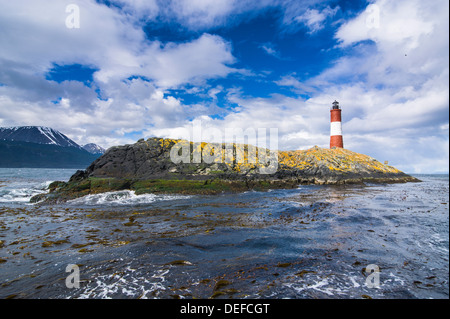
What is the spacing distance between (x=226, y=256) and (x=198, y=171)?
19023 mm

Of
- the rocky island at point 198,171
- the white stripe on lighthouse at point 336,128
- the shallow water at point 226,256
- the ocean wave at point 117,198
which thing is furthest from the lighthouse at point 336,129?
the ocean wave at point 117,198

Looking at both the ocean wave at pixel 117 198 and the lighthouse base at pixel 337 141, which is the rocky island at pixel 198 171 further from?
the lighthouse base at pixel 337 141

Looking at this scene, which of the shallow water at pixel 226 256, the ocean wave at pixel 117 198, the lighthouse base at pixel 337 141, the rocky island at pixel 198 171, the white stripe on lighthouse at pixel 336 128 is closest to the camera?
the shallow water at pixel 226 256

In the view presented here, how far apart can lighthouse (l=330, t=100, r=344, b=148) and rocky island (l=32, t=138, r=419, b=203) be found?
9.55 m

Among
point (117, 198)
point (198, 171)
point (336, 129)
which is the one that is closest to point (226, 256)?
point (117, 198)

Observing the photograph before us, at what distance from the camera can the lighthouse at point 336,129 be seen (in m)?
43.5

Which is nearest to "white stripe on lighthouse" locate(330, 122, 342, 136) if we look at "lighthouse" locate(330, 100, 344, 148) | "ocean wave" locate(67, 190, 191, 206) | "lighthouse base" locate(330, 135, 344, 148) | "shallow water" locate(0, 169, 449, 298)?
"lighthouse" locate(330, 100, 344, 148)

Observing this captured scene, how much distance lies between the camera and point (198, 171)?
80.0 ft

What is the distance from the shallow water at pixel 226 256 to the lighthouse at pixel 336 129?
3594 cm

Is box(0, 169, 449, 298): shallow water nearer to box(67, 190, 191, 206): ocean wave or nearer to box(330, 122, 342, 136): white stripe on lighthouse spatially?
box(67, 190, 191, 206): ocean wave

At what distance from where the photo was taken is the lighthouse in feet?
143
